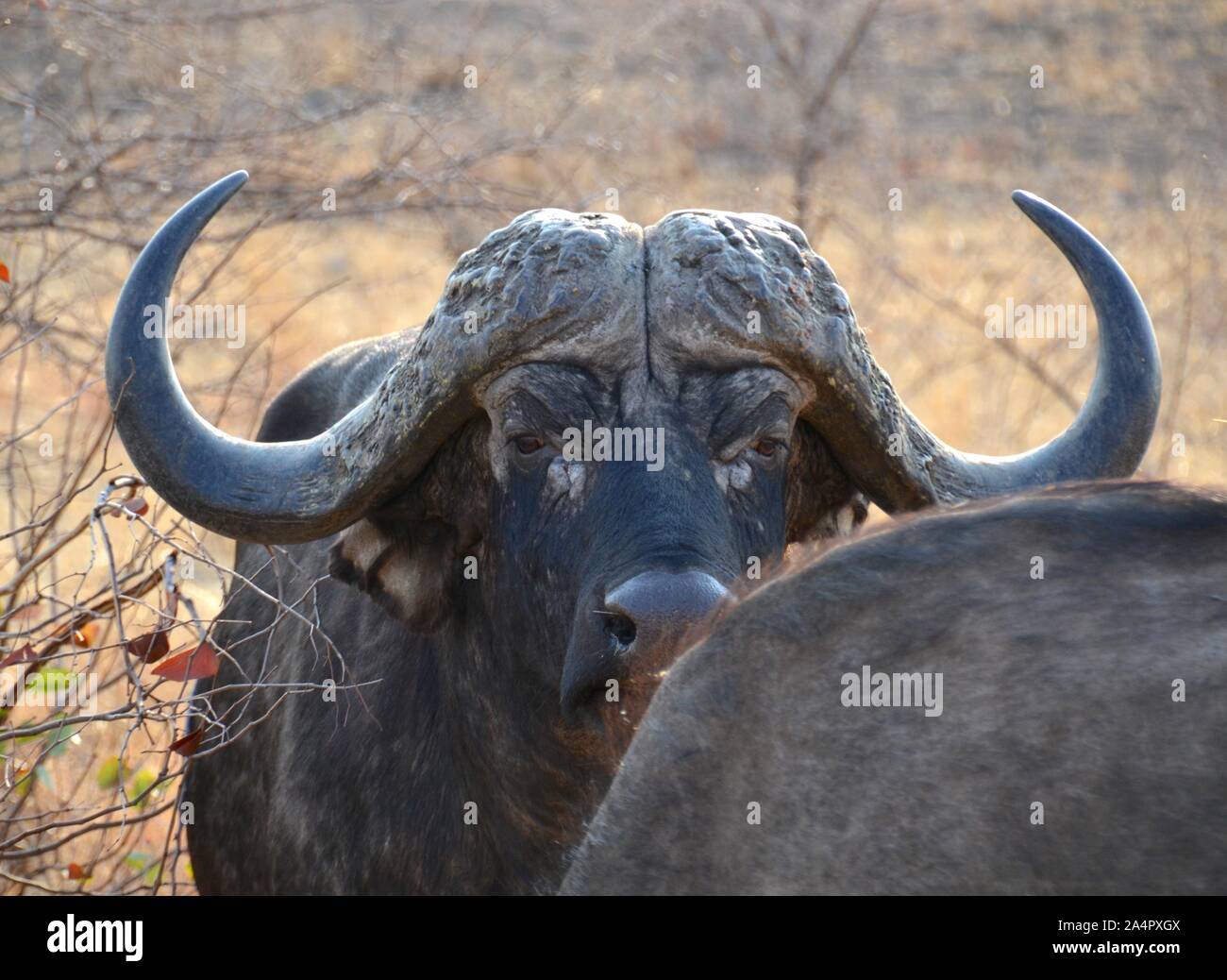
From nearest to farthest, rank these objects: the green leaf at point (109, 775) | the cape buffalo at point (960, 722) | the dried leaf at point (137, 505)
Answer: the cape buffalo at point (960, 722), the dried leaf at point (137, 505), the green leaf at point (109, 775)

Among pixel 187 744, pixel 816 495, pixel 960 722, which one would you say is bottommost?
pixel 960 722

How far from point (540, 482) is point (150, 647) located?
1.09 m

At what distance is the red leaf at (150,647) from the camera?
361 centimetres

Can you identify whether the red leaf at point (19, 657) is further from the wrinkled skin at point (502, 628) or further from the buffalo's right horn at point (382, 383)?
the wrinkled skin at point (502, 628)

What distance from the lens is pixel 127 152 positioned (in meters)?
6.06

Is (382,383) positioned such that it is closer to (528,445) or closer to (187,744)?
(528,445)

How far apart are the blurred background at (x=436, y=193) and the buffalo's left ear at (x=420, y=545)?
332 mm

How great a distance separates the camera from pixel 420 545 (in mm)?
3572

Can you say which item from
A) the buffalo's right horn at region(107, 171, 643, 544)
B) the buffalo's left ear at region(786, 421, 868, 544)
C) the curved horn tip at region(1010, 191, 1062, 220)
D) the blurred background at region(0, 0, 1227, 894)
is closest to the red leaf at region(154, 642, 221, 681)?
the blurred background at region(0, 0, 1227, 894)

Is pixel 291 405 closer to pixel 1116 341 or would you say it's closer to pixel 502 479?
pixel 502 479

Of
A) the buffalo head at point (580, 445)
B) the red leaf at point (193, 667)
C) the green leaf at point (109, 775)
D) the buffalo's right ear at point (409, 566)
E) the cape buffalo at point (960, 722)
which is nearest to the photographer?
the cape buffalo at point (960, 722)

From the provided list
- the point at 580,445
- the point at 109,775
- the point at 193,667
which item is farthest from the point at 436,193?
the point at 580,445

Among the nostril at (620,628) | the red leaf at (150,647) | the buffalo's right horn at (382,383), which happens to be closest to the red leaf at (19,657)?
the red leaf at (150,647)
